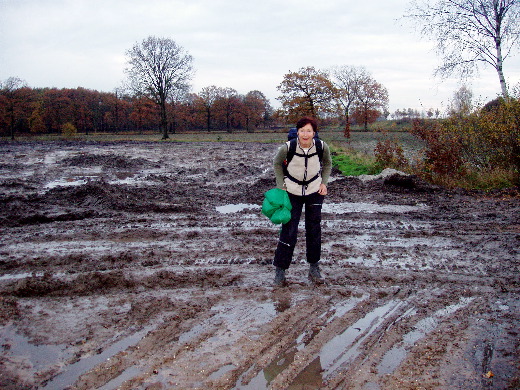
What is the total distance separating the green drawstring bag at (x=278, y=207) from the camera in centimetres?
471

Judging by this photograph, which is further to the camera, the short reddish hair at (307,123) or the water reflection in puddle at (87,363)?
the short reddish hair at (307,123)

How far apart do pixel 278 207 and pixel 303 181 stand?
439 mm

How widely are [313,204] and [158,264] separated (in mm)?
2380

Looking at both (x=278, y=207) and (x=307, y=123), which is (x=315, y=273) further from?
(x=307, y=123)

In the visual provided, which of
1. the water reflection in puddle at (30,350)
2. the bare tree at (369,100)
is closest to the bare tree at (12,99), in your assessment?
the bare tree at (369,100)

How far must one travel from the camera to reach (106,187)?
1083 centimetres

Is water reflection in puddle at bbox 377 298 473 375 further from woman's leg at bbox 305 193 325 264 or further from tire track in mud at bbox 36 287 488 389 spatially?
woman's leg at bbox 305 193 325 264

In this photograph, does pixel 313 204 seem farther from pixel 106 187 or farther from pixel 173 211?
pixel 106 187

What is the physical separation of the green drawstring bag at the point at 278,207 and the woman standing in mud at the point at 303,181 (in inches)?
6.6

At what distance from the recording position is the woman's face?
4.65m

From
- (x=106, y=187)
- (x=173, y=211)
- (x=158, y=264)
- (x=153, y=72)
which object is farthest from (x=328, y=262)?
(x=153, y=72)

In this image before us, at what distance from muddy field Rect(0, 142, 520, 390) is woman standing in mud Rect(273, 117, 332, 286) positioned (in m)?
0.39

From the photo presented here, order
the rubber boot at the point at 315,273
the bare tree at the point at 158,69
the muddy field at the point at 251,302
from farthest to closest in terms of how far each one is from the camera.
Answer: the bare tree at the point at 158,69
the rubber boot at the point at 315,273
the muddy field at the point at 251,302

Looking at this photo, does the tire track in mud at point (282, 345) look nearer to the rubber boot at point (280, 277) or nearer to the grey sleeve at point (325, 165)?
the rubber boot at point (280, 277)
